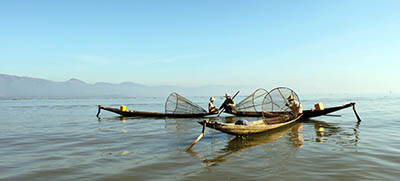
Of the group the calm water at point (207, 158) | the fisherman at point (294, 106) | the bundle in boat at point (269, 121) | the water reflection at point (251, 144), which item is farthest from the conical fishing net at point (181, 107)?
the water reflection at point (251, 144)

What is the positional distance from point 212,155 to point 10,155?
5820mm

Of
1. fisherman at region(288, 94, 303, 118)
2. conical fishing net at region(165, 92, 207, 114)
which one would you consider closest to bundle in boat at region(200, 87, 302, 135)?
fisherman at region(288, 94, 303, 118)

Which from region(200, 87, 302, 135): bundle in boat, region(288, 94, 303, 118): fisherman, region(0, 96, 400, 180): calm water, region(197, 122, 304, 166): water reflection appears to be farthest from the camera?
region(288, 94, 303, 118): fisherman

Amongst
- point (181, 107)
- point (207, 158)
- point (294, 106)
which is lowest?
point (207, 158)

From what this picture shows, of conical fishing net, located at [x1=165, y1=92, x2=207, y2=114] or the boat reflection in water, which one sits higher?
conical fishing net, located at [x1=165, y1=92, x2=207, y2=114]

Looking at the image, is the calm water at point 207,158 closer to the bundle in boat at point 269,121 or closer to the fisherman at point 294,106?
the bundle in boat at point 269,121

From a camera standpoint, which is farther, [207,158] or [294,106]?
[294,106]

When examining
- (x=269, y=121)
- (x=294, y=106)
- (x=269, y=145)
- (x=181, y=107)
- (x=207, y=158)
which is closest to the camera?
(x=207, y=158)

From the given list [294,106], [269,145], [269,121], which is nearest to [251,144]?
[269,145]

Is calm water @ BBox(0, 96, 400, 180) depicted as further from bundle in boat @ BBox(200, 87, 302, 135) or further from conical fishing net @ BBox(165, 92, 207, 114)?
conical fishing net @ BBox(165, 92, 207, 114)

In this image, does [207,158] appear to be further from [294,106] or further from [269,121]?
[294,106]

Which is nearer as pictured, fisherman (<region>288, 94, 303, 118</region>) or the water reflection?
the water reflection

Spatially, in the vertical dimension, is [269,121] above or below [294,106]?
below

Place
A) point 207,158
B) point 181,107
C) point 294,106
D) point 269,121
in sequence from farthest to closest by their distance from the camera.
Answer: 1. point 181,107
2. point 294,106
3. point 269,121
4. point 207,158
